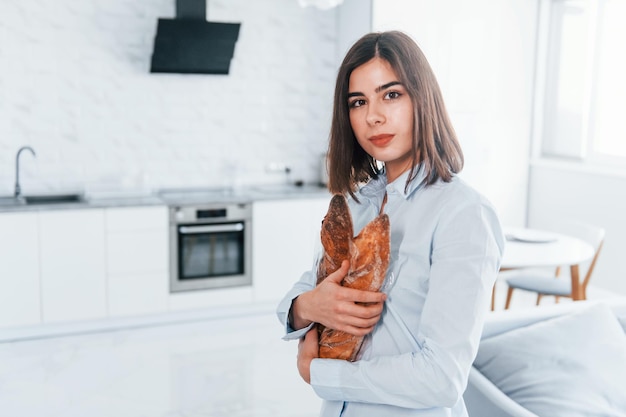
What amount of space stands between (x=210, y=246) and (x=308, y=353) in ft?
11.4

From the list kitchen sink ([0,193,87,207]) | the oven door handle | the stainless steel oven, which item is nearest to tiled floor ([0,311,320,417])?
the stainless steel oven

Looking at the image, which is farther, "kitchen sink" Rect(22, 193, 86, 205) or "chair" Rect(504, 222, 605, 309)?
"kitchen sink" Rect(22, 193, 86, 205)

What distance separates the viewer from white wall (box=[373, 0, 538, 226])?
5.12 metres

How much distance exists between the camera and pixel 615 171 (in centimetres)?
500

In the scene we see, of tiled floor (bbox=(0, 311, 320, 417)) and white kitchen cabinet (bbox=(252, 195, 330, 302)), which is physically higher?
white kitchen cabinet (bbox=(252, 195, 330, 302))

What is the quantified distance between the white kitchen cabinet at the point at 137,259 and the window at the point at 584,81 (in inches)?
139

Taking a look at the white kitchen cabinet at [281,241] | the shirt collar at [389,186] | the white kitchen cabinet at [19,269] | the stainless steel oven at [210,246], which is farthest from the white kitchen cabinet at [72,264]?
the shirt collar at [389,186]

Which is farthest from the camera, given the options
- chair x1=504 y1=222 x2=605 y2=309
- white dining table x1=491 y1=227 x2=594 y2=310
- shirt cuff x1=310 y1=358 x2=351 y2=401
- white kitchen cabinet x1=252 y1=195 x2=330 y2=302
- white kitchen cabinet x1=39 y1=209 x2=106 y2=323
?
white kitchen cabinet x1=252 y1=195 x2=330 y2=302

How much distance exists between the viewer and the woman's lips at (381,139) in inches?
44.4

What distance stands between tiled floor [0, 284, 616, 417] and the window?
3045 millimetres

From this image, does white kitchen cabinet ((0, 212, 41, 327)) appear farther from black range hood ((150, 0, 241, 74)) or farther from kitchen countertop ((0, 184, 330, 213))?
black range hood ((150, 0, 241, 74))

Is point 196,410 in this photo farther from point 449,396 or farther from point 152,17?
point 152,17

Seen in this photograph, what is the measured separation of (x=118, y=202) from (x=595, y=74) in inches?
152

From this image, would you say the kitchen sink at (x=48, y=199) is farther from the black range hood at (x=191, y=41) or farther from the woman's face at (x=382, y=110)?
the woman's face at (x=382, y=110)
